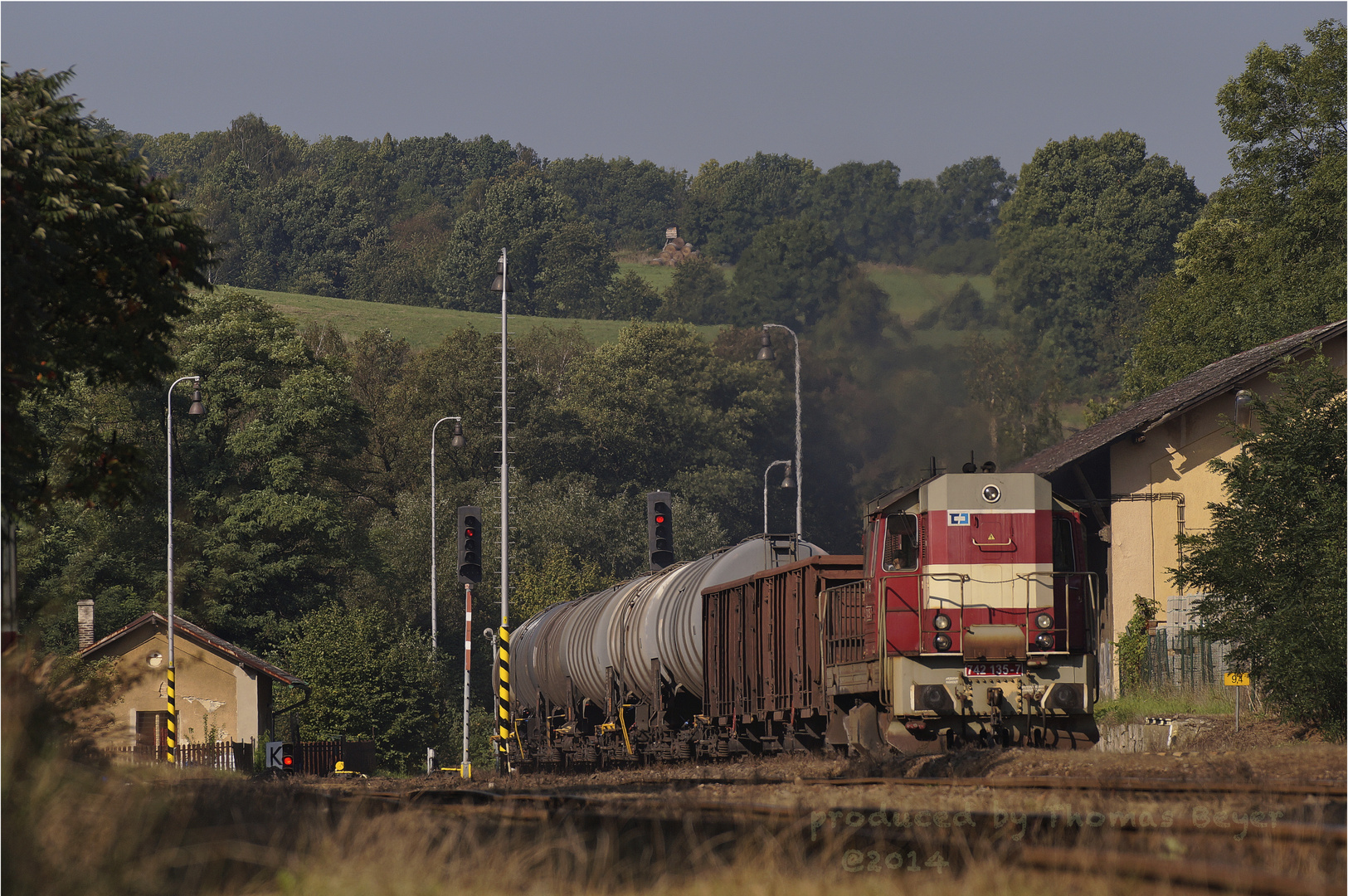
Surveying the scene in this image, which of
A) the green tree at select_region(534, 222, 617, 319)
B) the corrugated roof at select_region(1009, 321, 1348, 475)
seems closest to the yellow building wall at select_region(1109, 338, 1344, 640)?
the corrugated roof at select_region(1009, 321, 1348, 475)

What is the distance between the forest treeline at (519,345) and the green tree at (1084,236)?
32cm

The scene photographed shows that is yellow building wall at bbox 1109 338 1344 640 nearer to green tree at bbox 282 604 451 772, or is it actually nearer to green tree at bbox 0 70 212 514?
green tree at bbox 282 604 451 772

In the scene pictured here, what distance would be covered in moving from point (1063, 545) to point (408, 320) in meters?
114

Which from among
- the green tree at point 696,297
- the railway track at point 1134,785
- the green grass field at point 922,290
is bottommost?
the railway track at point 1134,785

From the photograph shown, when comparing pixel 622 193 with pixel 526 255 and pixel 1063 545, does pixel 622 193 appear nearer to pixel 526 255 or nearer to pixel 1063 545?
pixel 526 255

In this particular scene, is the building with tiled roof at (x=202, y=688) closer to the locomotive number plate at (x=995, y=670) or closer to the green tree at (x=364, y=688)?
the green tree at (x=364, y=688)

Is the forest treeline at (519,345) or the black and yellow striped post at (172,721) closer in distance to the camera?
the forest treeline at (519,345)

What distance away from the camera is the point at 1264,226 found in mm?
52812

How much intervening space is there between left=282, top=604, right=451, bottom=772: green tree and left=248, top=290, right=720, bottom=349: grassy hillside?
72.6 metres

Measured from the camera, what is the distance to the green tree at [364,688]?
49188mm

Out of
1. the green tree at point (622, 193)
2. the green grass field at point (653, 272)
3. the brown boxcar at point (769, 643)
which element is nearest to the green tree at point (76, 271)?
the brown boxcar at point (769, 643)

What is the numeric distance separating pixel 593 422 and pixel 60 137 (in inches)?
3351

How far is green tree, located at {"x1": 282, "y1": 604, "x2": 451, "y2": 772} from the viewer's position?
4919 cm

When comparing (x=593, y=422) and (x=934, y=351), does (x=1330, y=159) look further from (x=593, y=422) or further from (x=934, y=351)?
(x=593, y=422)
